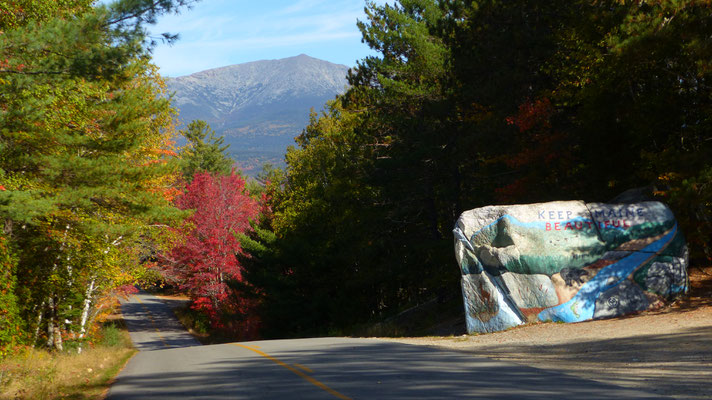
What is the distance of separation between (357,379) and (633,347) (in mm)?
6126

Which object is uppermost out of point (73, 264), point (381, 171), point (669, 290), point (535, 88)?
point (535, 88)

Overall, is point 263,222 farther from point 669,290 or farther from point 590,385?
point 590,385

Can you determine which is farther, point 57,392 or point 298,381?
point 57,392

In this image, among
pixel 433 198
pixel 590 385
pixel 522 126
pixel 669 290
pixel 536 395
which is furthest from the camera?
pixel 433 198

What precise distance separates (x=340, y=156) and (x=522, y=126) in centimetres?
2138

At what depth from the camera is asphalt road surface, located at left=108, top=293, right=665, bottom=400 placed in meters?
7.37

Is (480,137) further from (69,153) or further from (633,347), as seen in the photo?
(69,153)

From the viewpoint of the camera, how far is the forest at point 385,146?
1485 cm

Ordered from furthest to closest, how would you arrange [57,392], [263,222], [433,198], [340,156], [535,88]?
[263,222], [340,156], [433,198], [535,88], [57,392]

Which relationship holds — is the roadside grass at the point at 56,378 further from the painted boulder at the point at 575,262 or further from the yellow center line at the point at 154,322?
the yellow center line at the point at 154,322

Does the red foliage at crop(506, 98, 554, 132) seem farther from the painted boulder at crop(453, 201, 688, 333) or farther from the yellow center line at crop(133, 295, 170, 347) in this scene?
the yellow center line at crop(133, 295, 170, 347)

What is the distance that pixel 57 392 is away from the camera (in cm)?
1047

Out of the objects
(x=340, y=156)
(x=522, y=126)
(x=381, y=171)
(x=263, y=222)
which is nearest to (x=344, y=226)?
(x=340, y=156)

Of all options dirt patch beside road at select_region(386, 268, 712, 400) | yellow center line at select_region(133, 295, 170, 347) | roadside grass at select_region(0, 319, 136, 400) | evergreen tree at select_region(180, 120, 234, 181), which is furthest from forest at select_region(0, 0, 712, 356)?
evergreen tree at select_region(180, 120, 234, 181)
